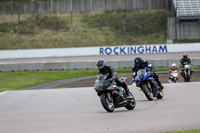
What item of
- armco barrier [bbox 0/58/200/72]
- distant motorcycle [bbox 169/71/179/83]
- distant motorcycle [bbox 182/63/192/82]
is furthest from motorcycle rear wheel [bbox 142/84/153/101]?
armco barrier [bbox 0/58/200/72]

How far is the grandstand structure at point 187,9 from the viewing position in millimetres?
54309

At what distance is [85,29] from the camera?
56.2 m

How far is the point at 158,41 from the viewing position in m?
52.9

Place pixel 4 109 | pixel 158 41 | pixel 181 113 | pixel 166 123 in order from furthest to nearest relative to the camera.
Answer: pixel 158 41 → pixel 4 109 → pixel 181 113 → pixel 166 123

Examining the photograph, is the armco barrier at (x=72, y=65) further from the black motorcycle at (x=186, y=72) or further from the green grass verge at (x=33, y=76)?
the black motorcycle at (x=186, y=72)

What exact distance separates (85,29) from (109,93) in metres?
45.4

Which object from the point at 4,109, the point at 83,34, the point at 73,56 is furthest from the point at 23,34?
the point at 4,109

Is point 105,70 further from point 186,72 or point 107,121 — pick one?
point 186,72

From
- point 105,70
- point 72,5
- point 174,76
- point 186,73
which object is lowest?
point 174,76

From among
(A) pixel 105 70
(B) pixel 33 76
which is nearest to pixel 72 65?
(B) pixel 33 76

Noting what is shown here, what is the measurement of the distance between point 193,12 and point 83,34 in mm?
14424

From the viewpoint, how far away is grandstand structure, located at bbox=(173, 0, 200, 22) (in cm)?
5431

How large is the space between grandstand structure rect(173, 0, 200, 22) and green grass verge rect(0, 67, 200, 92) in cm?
1849

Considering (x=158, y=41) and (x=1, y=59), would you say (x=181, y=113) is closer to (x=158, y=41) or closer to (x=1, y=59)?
(x=1, y=59)
